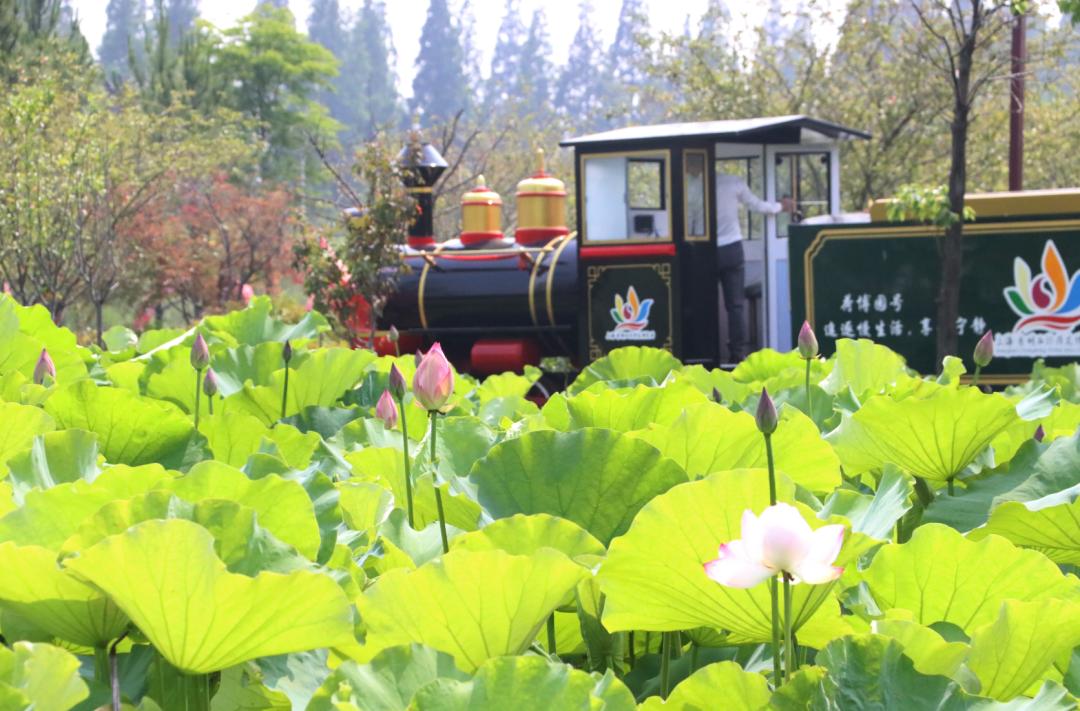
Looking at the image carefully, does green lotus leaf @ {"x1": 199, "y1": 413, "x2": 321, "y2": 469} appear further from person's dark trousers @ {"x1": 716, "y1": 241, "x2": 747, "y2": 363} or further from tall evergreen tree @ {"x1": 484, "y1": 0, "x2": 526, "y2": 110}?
tall evergreen tree @ {"x1": 484, "y1": 0, "x2": 526, "y2": 110}

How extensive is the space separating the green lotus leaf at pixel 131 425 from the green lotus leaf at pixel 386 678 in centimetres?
69

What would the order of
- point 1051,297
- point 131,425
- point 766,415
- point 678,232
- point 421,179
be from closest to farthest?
point 766,415 < point 131,425 < point 1051,297 < point 678,232 < point 421,179

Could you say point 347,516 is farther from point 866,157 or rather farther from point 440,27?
point 440,27

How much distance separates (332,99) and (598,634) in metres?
107

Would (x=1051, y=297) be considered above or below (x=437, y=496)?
below

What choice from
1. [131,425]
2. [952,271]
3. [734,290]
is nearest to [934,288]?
[952,271]

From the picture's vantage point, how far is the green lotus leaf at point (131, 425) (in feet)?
4.50

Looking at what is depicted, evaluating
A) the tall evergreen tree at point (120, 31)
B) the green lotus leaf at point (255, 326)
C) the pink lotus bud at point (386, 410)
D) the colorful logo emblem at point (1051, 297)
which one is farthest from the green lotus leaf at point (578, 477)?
the tall evergreen tree at point (120, 31)

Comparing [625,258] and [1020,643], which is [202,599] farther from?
[625,258]

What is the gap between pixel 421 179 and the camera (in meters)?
13.8

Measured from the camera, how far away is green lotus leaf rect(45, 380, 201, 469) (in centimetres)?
137

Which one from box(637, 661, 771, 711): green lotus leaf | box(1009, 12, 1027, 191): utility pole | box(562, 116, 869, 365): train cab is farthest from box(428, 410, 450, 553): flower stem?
box(1009, 12, 1027, 191): utility pole

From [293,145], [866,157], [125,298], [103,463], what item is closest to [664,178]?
[103,463]

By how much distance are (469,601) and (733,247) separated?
1056 centimetres
